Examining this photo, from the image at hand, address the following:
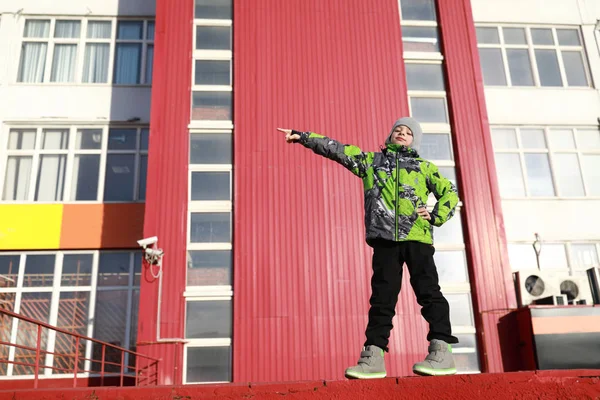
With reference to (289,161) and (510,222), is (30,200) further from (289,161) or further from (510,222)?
(510,222)

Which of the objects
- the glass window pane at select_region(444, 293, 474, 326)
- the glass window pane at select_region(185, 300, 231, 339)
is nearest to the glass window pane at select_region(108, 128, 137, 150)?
the glass window pane at select_region(185, 300, 231, 339)

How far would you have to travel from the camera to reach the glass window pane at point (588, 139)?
13555 mm

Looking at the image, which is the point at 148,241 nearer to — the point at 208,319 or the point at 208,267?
the point at 208,267

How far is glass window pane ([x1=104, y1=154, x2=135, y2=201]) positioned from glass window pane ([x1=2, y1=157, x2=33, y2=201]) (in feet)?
5.97

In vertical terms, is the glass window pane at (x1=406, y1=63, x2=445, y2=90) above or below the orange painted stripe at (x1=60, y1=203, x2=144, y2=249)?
above

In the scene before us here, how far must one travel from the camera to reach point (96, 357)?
1129cm

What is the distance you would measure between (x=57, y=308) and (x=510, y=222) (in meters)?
10.0

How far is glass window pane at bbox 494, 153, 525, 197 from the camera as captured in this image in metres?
12.9

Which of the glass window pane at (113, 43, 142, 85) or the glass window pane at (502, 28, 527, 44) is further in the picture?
the glass window pane at (502, 28, 527, 44)

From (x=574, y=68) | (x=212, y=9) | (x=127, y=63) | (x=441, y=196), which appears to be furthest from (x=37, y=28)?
(x=574, y=68)

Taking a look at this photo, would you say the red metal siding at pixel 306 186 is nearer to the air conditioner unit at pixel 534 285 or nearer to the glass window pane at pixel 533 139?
the air conditioner unit at pixel 534 285

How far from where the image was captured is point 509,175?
13.1 metres

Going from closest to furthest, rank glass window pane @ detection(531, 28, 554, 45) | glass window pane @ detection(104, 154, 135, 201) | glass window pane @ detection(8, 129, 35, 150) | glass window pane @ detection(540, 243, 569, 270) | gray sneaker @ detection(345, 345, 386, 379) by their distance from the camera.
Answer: gray sneaker @ detection(345, 345, 386, 379) < glass window pane @ detection(540, 243, 569, 270) < glass window pane @ detection(104, 154, 135, 201) < glass window pane @ detection(8, 129, 35, 150) < glass window pane @ detection(531, 28, 554, 45)

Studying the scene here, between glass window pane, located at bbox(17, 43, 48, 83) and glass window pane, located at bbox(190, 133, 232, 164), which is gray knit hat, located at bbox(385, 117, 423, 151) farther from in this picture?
glass window pane, located at bbox(17, 43, 48, 83)
